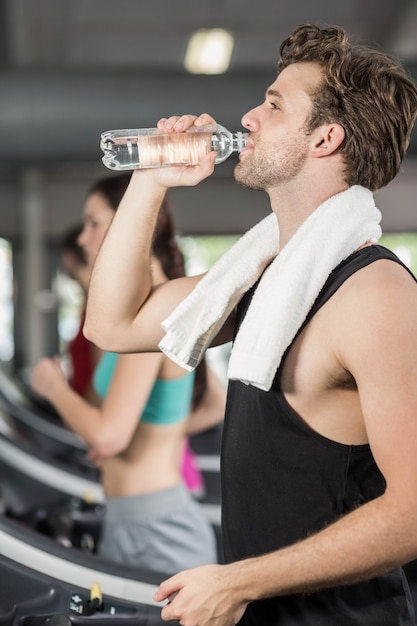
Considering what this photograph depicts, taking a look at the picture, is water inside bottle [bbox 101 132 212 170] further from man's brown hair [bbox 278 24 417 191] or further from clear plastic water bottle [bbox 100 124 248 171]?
man's brown hair [bbox 278 24 417 191]

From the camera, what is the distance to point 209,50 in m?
6.43

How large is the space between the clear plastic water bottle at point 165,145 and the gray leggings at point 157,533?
1001 millimetres

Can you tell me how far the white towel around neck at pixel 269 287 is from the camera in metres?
1.20

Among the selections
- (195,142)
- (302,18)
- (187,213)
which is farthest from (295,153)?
(187,213)

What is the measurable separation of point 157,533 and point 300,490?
3.33ft

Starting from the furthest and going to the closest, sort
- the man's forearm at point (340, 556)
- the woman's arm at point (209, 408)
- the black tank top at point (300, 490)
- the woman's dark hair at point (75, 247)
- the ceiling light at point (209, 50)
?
the ceiling light at point (209, 50) → the woman's dark hair at point (75, 247) → the woman's arm at point (209, 408) → the black tank top at point (300, 490) → the man's forearm at point (340, 556)

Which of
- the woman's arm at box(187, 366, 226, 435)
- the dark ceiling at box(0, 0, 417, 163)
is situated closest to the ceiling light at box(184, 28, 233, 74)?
the dark ceiling at box(0, 0, 417, 163)

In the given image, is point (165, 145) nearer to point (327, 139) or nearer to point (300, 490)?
point (327, 139)

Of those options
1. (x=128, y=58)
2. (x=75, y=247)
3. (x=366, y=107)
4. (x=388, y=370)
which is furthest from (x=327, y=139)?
(x=128, y=58)

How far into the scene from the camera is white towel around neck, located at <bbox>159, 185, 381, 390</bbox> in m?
1.20

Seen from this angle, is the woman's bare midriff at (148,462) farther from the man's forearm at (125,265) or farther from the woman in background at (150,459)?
the man's forearm at (125,265)

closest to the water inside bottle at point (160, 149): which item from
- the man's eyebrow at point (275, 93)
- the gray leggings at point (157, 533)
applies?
the man's eyebrow at point (275, 93)

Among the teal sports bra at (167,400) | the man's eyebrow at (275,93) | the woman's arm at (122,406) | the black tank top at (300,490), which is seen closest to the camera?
the black tank top at (300,490)

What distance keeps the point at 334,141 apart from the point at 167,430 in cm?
107
